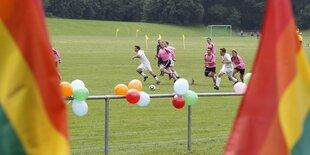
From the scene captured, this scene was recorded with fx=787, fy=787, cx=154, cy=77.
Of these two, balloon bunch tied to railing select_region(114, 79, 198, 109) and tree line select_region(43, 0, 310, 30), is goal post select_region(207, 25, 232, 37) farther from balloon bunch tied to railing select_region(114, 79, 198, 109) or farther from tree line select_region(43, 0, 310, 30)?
balloon bunch tied to railing select_region(114, 79, 198, 109)

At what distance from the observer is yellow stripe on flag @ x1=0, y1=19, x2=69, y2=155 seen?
12.5 ft

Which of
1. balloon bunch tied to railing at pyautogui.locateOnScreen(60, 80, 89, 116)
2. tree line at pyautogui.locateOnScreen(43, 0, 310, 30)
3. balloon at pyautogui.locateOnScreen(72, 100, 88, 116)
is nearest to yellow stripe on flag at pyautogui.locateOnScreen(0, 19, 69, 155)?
balloon bunch tied to railing at pyautogui.locateOnScreen(60, 80, 89, 116)

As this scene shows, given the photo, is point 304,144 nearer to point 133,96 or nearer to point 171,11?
point 133,96

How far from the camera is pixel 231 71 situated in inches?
1125

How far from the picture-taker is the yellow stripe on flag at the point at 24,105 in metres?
3.82

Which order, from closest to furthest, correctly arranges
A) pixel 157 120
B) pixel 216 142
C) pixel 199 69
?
pixel 216 142 < pixel 157 120 < pixel 199 69

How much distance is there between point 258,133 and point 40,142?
1.24m

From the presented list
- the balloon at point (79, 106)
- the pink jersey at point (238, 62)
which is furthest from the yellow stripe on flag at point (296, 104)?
the pink jersey at point (238, 62)

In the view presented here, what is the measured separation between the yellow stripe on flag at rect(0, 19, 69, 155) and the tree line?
95.0 metres

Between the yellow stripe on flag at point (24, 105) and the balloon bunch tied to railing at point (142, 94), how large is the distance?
25.2ft

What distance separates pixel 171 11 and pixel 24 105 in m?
104

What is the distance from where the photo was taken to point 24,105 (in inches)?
152

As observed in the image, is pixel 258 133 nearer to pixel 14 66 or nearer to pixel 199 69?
pixel 14 66

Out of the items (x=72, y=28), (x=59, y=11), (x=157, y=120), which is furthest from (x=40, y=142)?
(x=59, y=11)
